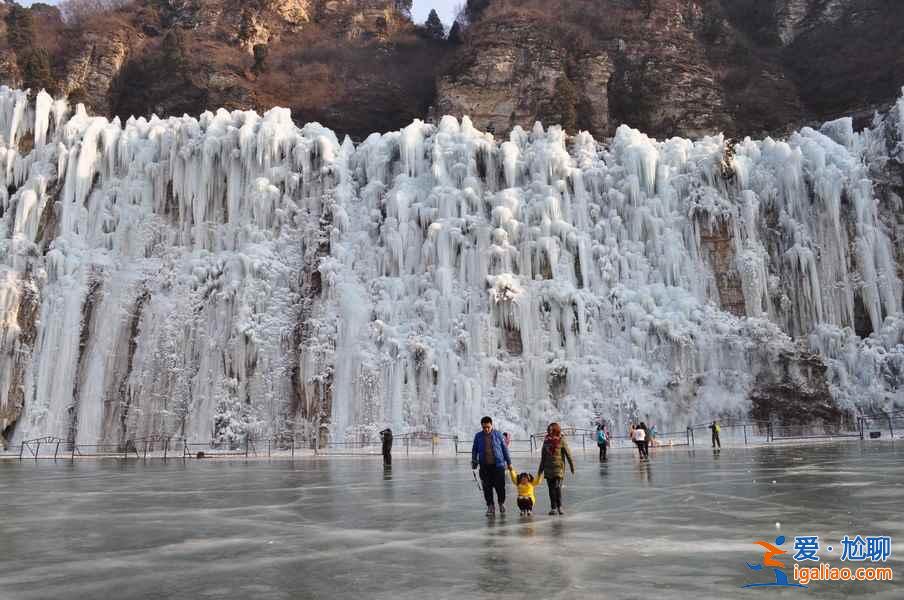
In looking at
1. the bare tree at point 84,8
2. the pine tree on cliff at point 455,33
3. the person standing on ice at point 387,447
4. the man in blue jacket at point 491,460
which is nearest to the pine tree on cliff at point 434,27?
the pine tree on cliff at point 455,33

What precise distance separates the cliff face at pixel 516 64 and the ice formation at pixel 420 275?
370 inches

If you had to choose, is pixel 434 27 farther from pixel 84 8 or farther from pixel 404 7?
pixel 84 8

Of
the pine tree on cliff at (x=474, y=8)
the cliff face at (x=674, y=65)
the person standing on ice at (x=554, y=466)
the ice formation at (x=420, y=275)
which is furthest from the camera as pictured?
the pine tree on cliff at (x=474, y=8)

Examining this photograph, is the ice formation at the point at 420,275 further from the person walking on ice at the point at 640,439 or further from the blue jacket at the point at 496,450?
A: the blue jacket at the point at 496,450

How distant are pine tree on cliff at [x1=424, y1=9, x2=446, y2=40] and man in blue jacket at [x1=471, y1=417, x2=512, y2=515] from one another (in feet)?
189

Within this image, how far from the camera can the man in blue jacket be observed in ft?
29.0

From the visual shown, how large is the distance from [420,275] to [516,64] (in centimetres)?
1881

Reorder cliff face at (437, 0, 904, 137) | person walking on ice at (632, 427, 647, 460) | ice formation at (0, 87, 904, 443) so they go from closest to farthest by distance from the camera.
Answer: person walking on ice at (632, 427, 647, 460) < ice formation at (0, 87, 904, 443) < cliff face at (437, 0, 904, 137)

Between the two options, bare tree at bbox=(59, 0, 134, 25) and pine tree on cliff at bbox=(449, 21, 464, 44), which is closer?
bare tree at bbox=(59, 0, 134, 25)

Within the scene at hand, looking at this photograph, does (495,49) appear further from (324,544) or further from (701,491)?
(324,544)

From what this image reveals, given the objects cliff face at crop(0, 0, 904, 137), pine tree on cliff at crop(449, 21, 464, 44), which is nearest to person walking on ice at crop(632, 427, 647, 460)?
cliff face at crop(0, 0, 904, 137)

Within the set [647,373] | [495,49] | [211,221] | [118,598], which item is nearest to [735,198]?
[647,373]

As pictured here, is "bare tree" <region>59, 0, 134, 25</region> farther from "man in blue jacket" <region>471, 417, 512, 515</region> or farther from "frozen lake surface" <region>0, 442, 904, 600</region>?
"man in blue jacket" <region>471, 417, 512, 515</region>

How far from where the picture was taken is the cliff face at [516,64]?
150 ft
